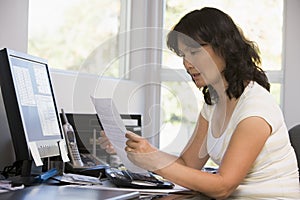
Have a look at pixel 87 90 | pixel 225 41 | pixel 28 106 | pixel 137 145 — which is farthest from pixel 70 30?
pixel 137 145

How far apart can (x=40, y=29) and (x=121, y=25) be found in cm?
96

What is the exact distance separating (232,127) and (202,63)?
0.23 meters

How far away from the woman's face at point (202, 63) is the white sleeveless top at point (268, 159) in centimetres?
13

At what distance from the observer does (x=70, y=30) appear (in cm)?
287

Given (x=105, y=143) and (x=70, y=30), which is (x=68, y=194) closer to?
(x=105, y=143)

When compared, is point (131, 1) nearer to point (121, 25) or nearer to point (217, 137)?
point (121, 25)

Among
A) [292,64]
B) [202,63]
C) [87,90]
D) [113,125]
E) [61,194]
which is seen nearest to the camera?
[61,194]

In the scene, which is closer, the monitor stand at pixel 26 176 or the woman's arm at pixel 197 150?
the monitor stand at pixel 26 176

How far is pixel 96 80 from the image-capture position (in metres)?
1.82

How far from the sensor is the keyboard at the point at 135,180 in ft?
5.85

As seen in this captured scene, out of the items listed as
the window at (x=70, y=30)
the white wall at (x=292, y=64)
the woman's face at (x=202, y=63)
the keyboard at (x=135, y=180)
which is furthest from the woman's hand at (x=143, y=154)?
the white wall at (x=292, y=64)

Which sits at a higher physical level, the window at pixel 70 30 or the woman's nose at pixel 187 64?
the window at pixel 70 30

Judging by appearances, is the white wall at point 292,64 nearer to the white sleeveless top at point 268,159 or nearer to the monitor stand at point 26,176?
the white sleeveless top at point 268,159

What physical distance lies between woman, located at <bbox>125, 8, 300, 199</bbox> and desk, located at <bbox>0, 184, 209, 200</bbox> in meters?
0.08
